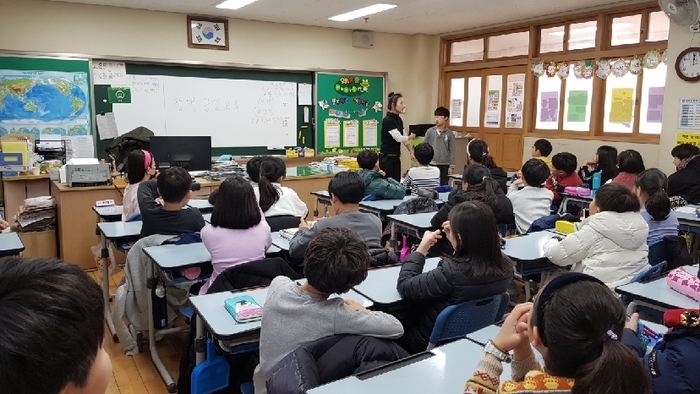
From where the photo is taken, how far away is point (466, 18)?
725cm

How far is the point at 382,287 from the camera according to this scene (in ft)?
7.78

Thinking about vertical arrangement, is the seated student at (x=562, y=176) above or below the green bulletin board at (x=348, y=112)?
Result: below

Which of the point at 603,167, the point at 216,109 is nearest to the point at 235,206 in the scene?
the point at 603,167

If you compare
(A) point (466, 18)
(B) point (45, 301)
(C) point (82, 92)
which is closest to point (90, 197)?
(C) point (82, 92)

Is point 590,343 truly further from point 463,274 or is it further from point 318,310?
point 463,274

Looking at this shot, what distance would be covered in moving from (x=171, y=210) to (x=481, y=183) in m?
2.14

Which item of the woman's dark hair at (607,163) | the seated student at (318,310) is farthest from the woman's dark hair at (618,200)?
the woman's dark hair at (607,163)

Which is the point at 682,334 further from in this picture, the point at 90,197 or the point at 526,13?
the point at 526,13

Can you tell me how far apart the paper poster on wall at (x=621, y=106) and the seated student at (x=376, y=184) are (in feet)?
11.3

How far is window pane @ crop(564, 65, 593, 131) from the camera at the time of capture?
22.6 ft

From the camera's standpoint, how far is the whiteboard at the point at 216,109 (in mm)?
6645

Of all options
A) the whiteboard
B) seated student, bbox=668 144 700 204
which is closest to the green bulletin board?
the whiteboard

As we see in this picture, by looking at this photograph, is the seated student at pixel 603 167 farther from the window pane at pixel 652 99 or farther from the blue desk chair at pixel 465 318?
the blue desk chair at pixel 465 318

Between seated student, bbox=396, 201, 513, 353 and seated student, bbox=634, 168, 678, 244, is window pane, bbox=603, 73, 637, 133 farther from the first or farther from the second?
seated student, bbox=396, 201, 513, 353
